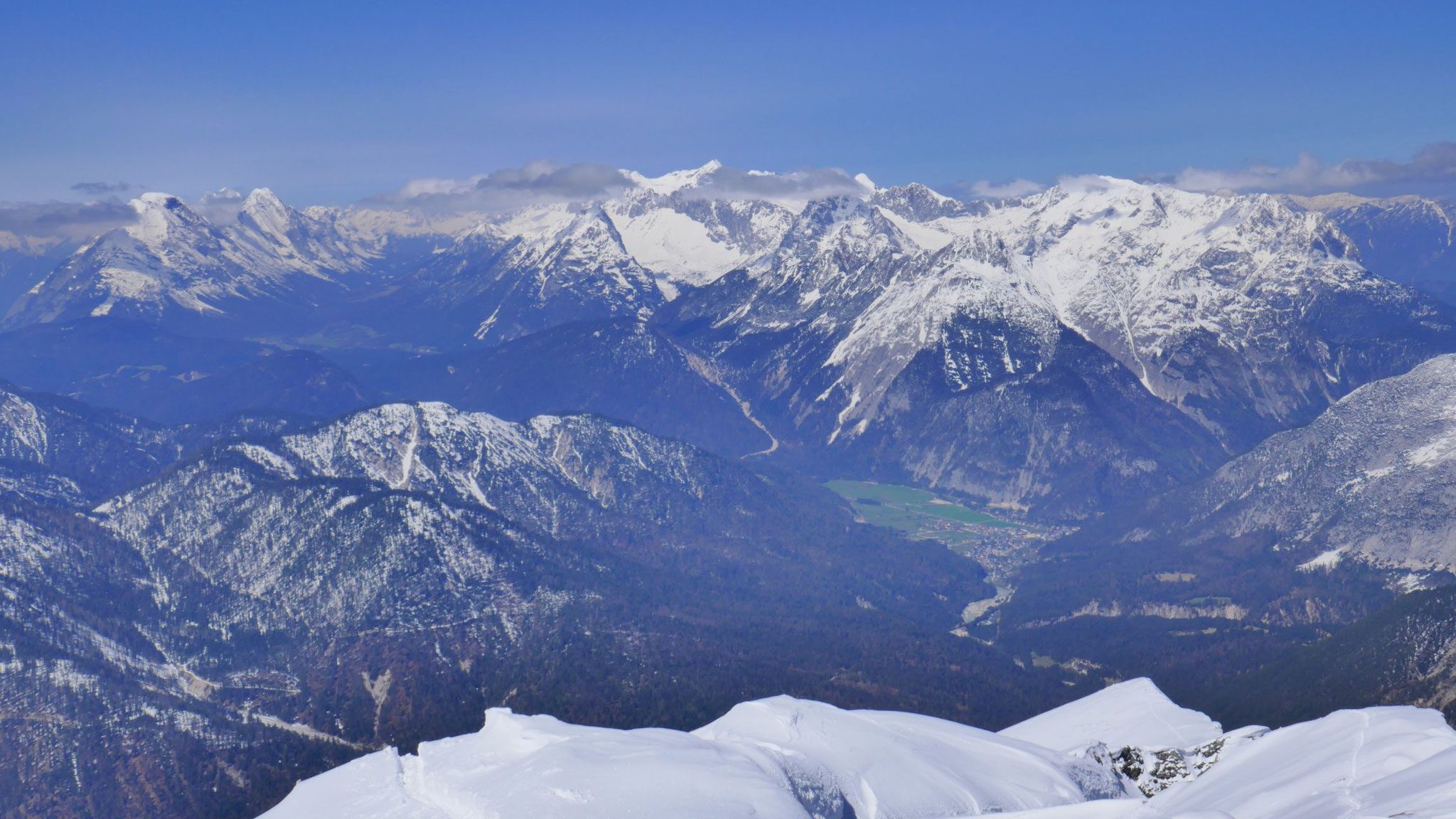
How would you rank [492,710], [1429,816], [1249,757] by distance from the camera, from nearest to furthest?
1. [1429,816]
2. [1249,757]
3. [492,710]

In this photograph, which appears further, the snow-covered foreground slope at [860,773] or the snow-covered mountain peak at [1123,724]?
the snow-covered mountain peak at [1123,724]

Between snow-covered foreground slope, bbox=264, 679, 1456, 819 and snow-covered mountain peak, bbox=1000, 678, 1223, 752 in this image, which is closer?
snow-covered foreground slope, bbox=264, 679, 1456, 819

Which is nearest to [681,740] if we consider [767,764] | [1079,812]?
[767,764]

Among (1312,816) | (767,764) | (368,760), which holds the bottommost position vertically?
(368,760)

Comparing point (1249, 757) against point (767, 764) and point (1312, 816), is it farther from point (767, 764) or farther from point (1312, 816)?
point (767, 764)

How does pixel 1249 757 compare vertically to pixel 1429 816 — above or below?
below

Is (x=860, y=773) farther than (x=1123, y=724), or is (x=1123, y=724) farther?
(x=1123, y=724)

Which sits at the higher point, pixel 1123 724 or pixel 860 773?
pixel 860 773

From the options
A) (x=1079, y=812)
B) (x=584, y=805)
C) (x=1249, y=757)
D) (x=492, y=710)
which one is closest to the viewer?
(x=1079, y=812)
